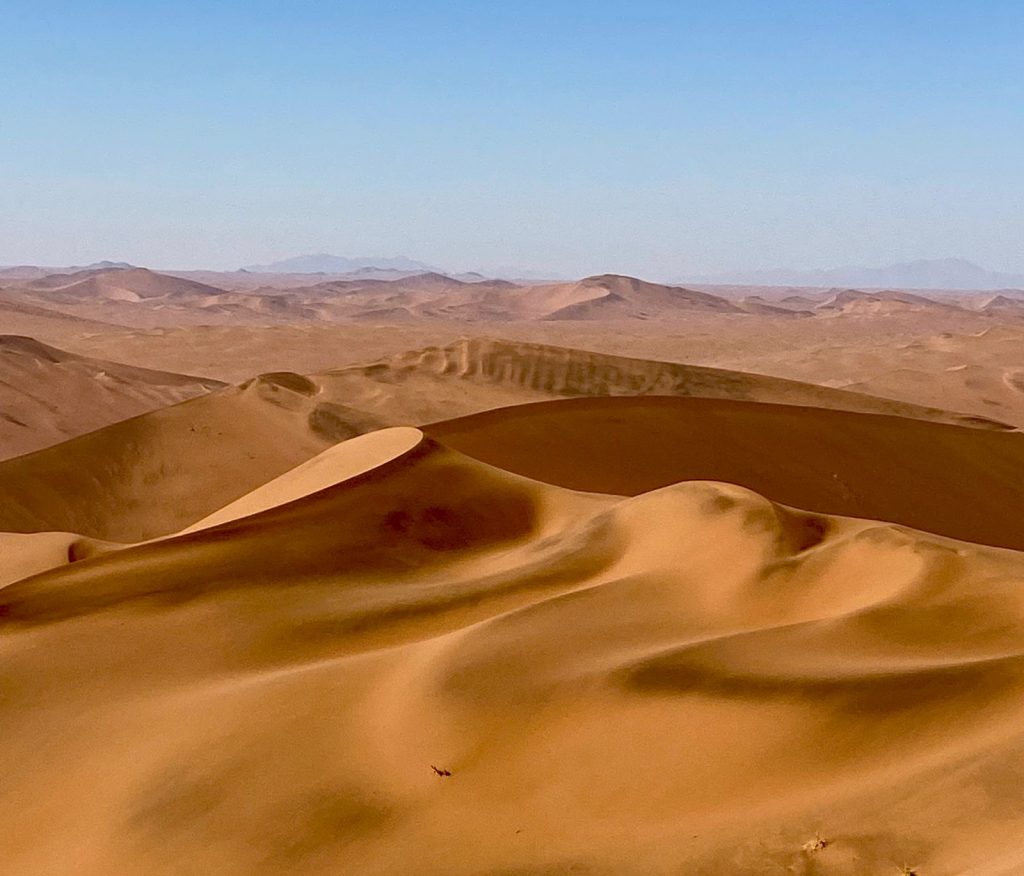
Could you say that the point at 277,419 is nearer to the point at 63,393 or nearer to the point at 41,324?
the point at 63,393

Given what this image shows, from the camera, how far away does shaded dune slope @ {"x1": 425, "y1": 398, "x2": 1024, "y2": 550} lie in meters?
13.6

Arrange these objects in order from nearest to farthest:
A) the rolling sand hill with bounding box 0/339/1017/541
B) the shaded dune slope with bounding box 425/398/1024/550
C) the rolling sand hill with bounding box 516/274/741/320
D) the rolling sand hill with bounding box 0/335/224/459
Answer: the shaded dune slope with bounding box 425/398/1024/550 → the rolling sand hill with bounding box 0/339/1017/541 → the rolling sand hill with bounding box 0/335/224/459 → the rolling sand hill with bounding box 516/274/741/320

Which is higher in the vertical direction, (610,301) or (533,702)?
(610,301)

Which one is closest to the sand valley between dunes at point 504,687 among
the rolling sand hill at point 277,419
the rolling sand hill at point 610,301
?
the rolling sand hill at point 277,419

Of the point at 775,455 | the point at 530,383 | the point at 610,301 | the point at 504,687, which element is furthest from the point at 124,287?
the point at 504,687

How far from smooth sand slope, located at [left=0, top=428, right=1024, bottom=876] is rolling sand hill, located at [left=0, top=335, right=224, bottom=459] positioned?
15.9 metres

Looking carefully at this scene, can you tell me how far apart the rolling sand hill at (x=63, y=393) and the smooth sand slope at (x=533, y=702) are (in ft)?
52.1

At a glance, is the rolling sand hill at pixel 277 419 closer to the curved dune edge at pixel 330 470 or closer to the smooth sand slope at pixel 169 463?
the smooth sand slope at pixel 169 463

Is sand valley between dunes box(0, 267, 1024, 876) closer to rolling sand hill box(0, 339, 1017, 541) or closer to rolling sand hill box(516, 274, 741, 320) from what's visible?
rolling sand hill box(0, 339, 1017, 541)

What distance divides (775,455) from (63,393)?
17365 millimetres

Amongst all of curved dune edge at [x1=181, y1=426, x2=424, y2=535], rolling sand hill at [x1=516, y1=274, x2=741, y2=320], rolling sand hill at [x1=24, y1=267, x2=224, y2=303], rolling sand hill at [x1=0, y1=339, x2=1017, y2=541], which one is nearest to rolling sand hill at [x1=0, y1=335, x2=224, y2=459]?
rolling sand hill at [x1=0, y1=339, x2=1017, y2=541]

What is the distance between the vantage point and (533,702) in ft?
15.9

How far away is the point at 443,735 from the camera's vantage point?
188 inches

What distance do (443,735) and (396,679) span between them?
0.62 m
